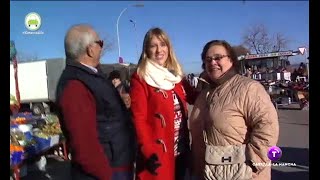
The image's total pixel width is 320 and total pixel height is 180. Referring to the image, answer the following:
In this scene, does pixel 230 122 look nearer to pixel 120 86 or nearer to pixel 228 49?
pixel 228 49

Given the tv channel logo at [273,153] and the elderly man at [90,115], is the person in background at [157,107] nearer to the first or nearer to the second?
the elderly man at [90,115]

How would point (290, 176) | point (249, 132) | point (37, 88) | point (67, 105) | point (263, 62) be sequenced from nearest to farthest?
point (67, 105), point (249, 132), point (263, 62), point (37, 88), point (290, 176)

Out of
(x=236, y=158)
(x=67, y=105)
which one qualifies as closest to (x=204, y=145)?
(x=236, y=158)

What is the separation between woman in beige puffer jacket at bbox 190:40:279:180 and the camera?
146cm

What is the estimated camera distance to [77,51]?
1366mm

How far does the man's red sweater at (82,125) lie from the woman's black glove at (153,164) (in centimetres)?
37

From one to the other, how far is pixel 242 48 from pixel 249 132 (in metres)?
0.41

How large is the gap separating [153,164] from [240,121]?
0.44 meters

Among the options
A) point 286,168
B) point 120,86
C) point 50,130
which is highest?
point 120,86

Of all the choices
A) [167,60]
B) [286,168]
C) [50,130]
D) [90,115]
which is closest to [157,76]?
[167,60]

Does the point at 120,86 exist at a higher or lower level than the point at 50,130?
higher

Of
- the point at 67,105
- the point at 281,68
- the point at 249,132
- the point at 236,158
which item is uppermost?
the point at 281,68

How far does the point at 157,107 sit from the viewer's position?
1.59 metres
